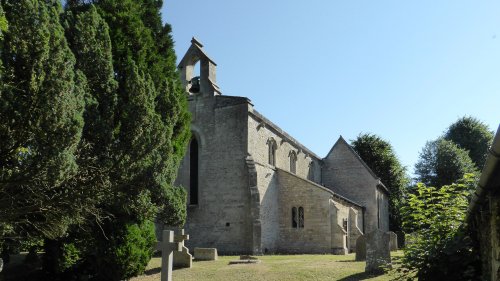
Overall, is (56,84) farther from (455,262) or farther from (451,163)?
(451,163)

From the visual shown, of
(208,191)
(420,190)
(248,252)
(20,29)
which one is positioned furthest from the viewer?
(208,191)

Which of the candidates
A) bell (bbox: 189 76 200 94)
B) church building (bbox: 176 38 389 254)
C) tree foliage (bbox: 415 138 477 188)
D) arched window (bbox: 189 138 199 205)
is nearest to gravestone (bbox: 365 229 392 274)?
church building (bbox: 176 38 389 254)

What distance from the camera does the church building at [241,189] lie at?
25.2 m

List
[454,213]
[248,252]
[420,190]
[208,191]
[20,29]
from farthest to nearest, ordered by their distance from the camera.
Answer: [208,191] → [248,252] → [20,29] → [420,190] → [454,213]

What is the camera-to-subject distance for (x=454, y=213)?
312 inches

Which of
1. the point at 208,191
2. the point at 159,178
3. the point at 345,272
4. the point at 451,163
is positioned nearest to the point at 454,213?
the point at 345,272

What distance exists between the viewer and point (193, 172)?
27078 millimetres

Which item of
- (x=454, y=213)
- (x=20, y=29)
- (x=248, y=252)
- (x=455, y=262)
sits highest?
(x=20, y=29)

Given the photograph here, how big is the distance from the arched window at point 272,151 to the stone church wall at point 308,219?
1.16 m

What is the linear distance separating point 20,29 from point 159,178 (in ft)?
19.0

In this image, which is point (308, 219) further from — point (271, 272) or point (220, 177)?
point (271, 272)

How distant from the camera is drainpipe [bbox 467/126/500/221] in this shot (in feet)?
12.1

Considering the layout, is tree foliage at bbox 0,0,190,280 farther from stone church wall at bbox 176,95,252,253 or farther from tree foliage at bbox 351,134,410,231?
tree foliage at bbox 351,134,410,231

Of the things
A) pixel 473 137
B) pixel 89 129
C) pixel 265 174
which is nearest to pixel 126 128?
pixel 89 129
